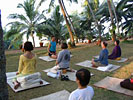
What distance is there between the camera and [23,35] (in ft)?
51.5

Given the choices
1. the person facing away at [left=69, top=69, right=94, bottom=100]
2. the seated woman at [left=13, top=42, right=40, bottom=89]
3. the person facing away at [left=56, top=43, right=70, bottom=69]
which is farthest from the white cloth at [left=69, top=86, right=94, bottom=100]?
the person facing away at [left=56, top=43, right=70, bottom=69]

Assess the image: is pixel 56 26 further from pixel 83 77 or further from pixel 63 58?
pixel 83 77

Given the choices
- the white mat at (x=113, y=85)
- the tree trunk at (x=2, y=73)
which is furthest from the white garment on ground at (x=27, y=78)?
the white mat at (x=113, y=85)

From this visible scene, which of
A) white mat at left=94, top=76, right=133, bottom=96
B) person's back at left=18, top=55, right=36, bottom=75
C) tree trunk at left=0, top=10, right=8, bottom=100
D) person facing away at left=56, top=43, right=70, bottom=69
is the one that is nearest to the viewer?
tree trunk at left=0, top=10, right=8, bottom=100

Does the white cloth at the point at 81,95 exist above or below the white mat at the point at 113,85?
above

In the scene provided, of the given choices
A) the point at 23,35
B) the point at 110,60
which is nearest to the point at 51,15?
the point at 23,35

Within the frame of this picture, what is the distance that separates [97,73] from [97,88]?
1.30 meters

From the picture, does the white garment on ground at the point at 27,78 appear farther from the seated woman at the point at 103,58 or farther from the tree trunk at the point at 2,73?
the seated woman at the point at 103,58

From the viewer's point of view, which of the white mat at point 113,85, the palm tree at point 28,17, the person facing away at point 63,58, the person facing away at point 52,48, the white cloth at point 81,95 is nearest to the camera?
the white cloth at point 81,95

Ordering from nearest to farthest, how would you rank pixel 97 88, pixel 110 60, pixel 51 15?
pixel 97 88 → pixel 110 60 → pixel 51 15

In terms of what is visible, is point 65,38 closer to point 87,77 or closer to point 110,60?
point 110,60

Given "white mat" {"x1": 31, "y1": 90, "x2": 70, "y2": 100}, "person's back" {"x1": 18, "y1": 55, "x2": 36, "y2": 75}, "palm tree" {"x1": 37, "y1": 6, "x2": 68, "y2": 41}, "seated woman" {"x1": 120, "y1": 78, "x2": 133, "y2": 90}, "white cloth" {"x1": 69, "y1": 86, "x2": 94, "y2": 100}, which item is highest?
"palm tree" {"x1": 37, "y1": 6, "x2": 68, "y2": 41}

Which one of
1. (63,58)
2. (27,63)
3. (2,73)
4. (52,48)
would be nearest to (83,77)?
(2,73)

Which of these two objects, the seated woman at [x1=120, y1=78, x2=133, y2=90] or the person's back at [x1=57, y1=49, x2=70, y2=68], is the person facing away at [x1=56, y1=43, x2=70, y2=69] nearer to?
the person's back at [x1=57, y1=49, x2=70, y2=68]
